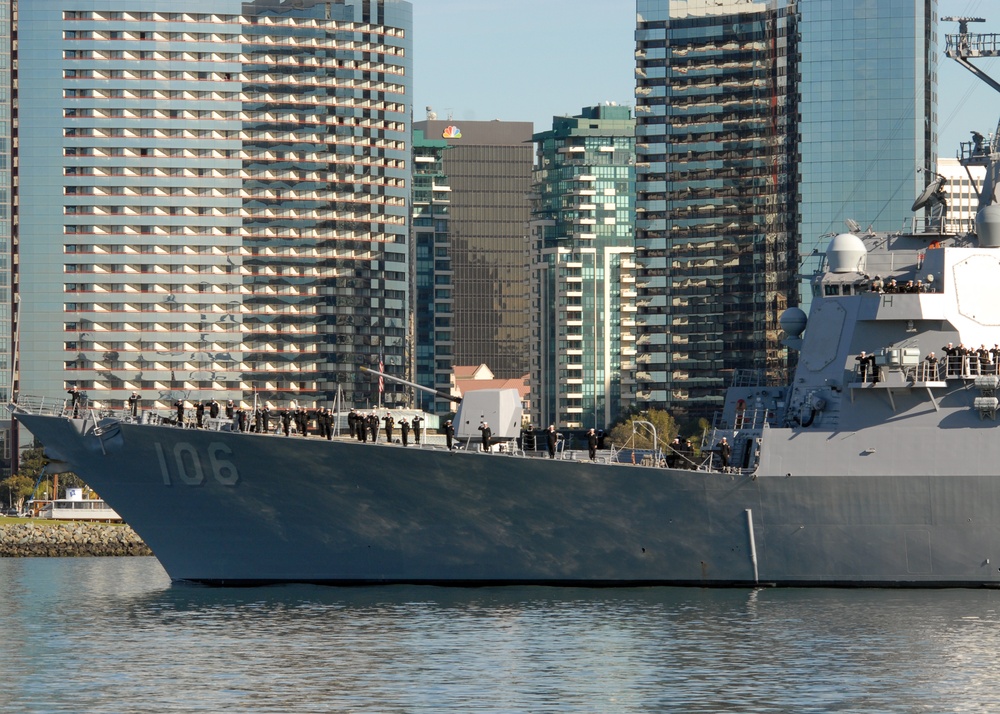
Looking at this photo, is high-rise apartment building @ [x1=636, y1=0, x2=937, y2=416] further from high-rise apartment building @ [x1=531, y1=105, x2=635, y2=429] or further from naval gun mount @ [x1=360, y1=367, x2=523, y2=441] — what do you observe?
naval gun mount @ [x1=360, y1=367, x2=523, y2=441]

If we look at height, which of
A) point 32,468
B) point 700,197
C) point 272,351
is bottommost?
point 32,468

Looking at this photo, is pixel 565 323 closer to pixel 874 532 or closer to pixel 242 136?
pixel 242 136

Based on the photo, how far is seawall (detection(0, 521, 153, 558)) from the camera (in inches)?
2618

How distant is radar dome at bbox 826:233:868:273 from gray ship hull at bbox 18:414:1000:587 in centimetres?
448

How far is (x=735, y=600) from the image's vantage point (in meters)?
34.7

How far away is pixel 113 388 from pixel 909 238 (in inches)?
3471

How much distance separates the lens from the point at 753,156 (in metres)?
118

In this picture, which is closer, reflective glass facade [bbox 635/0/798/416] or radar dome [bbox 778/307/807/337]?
radar dome [bbox 778/307/807/337]

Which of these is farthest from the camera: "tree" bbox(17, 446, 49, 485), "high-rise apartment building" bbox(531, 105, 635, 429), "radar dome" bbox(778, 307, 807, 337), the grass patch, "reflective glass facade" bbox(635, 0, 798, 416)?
"high-rise apartment building" bbox(531, 105, 635, 429)

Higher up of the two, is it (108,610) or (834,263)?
(834,263)

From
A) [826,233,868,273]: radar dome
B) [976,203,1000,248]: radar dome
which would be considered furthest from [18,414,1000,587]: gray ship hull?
[976,203,1000,248]: radar dome

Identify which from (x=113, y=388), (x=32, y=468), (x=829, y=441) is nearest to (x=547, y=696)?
(x=829, y=441)

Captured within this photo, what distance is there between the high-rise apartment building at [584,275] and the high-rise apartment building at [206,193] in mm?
35088

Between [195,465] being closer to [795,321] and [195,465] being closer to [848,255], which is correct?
[795,321]
